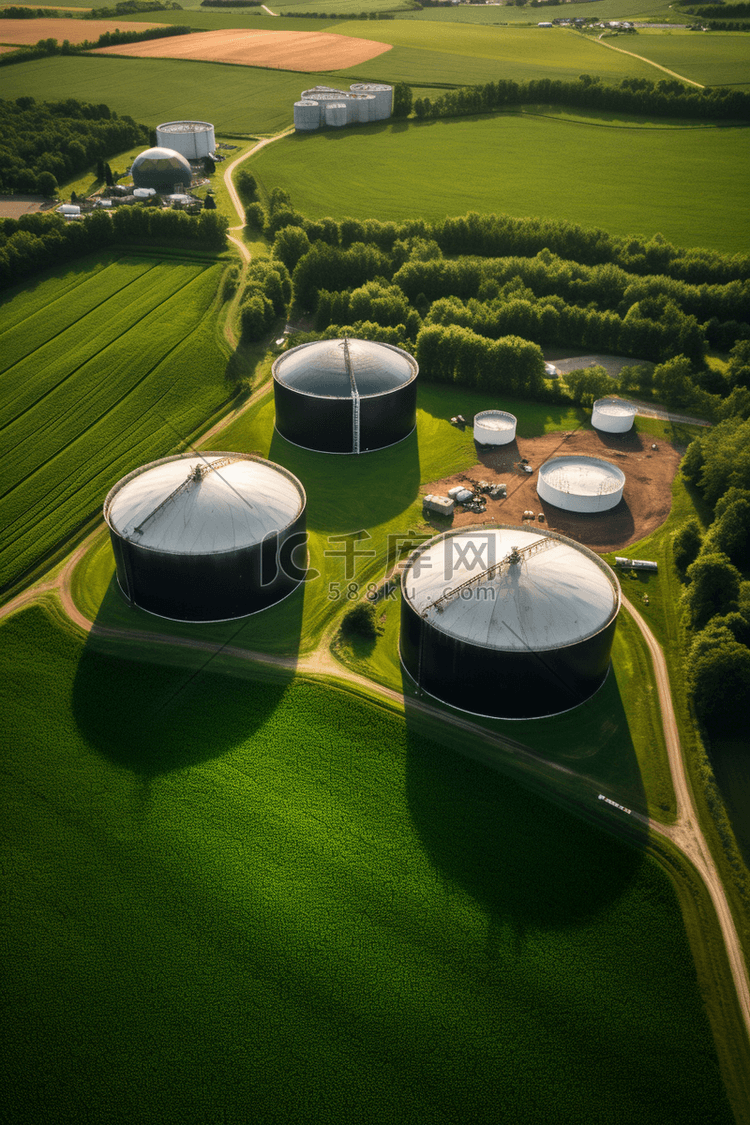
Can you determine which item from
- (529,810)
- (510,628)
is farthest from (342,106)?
(529,810)

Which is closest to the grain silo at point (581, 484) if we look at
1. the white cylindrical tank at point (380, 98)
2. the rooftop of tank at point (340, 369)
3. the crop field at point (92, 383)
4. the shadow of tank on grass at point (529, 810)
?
the rooftop of tank at point (340, 369)

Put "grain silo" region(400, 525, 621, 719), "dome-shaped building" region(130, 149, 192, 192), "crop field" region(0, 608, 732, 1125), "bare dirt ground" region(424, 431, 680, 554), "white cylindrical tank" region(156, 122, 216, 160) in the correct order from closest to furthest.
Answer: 1. "crop field" region(0, 608, 732, 1125)
2. "grain silo" region(400, 525, 621, 719)
3. "bare dirt ground" region(424, 431, 680, 554)
4. "dome-shaped building" region(130, 149, 192, 192)
5. "white cylindrical tank" region(156, 122, 216, 160)

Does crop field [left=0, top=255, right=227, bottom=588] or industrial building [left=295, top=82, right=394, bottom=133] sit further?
industrial building [left=295, top=82, right=394, bottom=133]

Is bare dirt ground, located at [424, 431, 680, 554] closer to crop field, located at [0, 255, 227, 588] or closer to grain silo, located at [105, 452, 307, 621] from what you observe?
grain silo, located at [105, 452, 307, 621]

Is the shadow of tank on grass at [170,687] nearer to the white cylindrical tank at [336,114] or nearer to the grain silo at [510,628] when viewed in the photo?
the grain silo at [510,628]

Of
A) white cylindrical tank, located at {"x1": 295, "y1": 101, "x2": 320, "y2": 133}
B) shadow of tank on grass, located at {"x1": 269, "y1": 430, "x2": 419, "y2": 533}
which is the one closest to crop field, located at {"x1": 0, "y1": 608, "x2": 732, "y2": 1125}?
shadow of tank on grass, located at {"x1": 269, "y1": 430, "x2": 419, "y2": 533}
